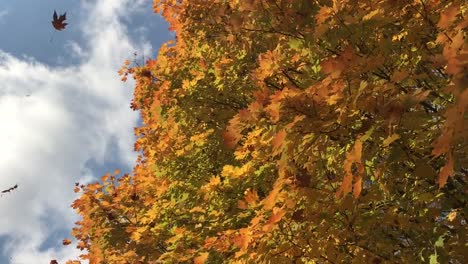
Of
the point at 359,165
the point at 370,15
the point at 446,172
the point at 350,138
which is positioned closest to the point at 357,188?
the point at 359,165

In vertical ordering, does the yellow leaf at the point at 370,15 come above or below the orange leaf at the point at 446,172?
above

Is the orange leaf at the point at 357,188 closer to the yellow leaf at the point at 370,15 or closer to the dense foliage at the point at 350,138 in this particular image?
the dense foliage at the point at 350,138

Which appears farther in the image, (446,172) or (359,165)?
(359,165)

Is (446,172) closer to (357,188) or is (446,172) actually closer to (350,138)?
(357,188)

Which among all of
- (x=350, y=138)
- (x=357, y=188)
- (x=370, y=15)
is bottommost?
(x=357, y=188)

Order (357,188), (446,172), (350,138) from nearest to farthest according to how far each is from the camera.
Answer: (446,172) → (357,188) → (350,138)

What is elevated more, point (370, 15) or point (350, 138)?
point (370, 15)

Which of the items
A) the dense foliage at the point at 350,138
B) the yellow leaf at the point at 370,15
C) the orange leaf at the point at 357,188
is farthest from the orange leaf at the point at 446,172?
the yellow leaf at the point at 370,15

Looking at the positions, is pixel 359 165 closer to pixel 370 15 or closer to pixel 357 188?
pixel 357 188

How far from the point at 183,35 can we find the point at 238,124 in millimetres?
6342

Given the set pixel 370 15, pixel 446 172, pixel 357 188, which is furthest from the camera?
pixel 370 15

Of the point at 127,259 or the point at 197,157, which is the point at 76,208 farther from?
the point at 197,157

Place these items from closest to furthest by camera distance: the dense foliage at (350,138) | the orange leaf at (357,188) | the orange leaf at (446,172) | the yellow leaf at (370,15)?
the orange leaf at (446,172) → the orange leaf at (357,188) → the dense foliage at (350,138) → the yellow leaf at (370,15)

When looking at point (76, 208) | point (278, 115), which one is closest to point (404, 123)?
point (278, 115)
